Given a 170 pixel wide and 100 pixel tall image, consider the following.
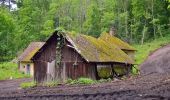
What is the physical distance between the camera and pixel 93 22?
263 ft

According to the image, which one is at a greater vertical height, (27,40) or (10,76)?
(27,40)

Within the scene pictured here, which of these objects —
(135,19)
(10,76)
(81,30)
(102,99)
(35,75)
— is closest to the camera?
(102,99)

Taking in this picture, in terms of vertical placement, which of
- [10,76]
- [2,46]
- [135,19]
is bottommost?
[10,76]

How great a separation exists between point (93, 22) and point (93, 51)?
4387 cm

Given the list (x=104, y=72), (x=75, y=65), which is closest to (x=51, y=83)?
(x=75, y=65)

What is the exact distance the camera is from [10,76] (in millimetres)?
53375

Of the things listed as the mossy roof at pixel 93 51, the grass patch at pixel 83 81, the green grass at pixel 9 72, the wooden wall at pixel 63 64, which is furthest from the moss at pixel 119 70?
the green grass at pixel 9 72

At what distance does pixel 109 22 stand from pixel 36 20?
1506 cm

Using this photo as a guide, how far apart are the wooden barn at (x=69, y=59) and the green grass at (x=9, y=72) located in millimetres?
15055

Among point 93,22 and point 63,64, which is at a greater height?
point 93,22

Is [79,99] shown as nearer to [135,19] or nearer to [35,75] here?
[35,75]

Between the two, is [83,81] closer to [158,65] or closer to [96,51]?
[96,51]

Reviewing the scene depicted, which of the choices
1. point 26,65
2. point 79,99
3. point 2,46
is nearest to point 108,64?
point 79,99

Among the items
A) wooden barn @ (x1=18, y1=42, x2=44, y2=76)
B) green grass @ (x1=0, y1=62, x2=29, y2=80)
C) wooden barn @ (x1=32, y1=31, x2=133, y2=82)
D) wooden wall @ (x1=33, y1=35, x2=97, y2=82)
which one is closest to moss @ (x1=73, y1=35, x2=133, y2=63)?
wooden barn @ (x1=32, y1=31, x2=133, y2=82)
